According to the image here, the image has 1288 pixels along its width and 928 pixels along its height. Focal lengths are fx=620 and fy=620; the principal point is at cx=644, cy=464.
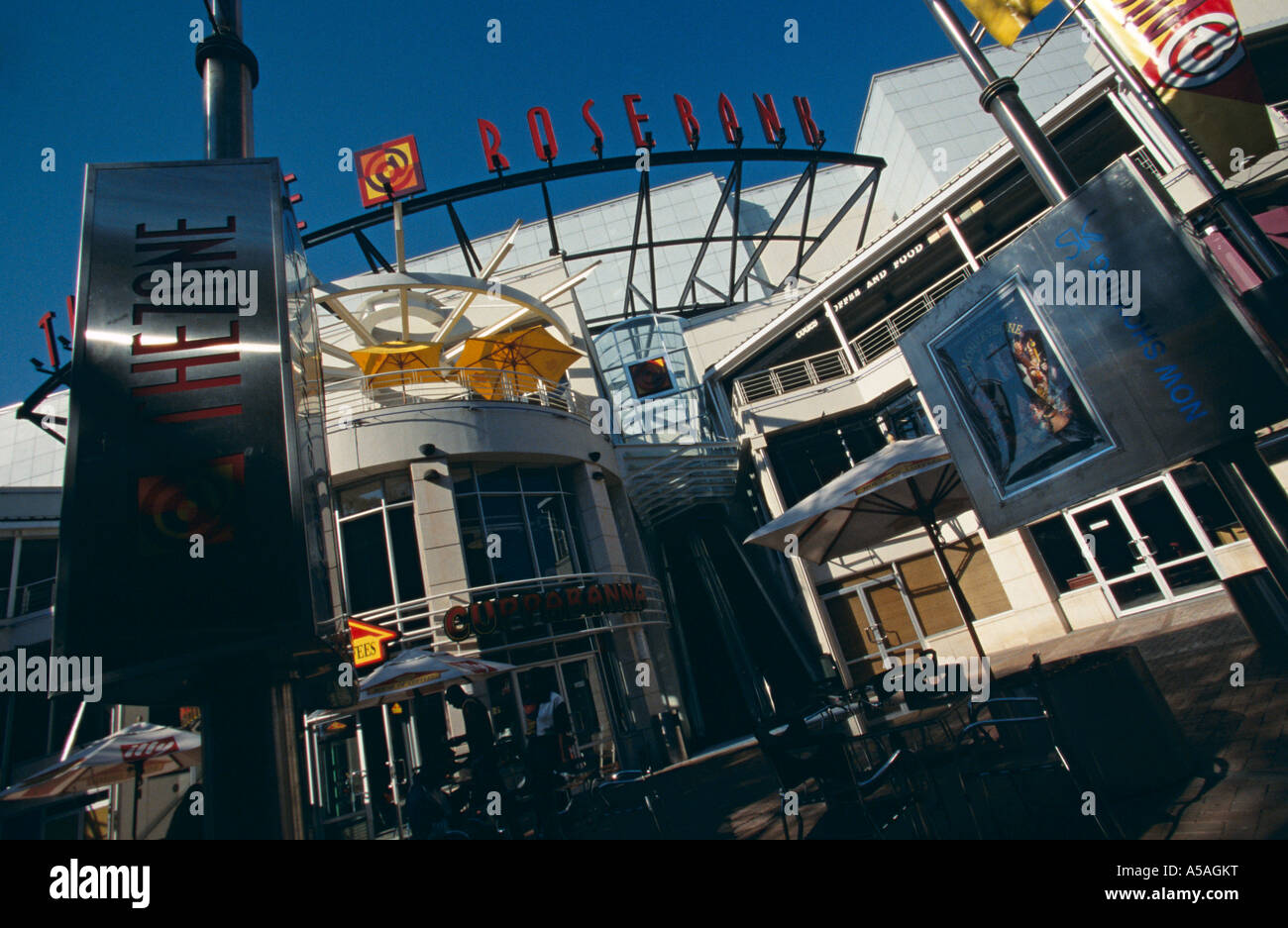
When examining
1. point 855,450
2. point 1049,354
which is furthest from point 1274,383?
point 855,450

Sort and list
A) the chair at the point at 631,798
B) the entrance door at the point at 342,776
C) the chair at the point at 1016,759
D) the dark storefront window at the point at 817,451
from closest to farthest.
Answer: the chair at the point at 1016,759 → the chair at the point at 631,798 → the entrance door at the point at 342,776 → the dark storefront window at the point at 817,451

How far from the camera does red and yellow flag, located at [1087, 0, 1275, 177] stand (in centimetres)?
493

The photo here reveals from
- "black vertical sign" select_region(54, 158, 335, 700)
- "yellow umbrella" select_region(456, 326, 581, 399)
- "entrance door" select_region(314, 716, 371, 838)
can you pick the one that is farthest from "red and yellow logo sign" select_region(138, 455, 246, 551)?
"yellow umbrella" select_region(456, 326, 581, 399)

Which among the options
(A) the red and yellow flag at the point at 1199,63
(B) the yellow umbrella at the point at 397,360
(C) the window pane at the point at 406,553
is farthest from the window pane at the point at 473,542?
(A) the red and yellow flag at the point at 1199,63


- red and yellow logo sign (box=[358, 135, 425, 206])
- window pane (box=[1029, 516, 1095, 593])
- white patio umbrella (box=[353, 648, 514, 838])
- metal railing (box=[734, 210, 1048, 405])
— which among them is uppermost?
red and yellow logo sign (box=[358, 135, 425, 206])

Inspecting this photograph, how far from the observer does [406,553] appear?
1230 centimetres

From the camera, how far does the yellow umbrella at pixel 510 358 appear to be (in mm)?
15703

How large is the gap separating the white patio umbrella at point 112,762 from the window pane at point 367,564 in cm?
325

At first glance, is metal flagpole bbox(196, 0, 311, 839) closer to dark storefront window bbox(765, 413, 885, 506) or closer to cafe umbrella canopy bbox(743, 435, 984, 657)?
cafe umbrella canopy bbox(743, 435, 984, 657)

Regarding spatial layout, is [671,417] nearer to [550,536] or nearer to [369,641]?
[550,536]

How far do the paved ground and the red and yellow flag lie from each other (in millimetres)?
4712

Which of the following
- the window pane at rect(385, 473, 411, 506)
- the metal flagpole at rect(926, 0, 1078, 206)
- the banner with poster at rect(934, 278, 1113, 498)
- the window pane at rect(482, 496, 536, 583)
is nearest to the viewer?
the banner with poster at rect(934, 278, 1113, 498)

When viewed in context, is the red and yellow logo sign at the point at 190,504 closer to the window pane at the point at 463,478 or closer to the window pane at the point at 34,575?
the window pane at the point at 463,478
